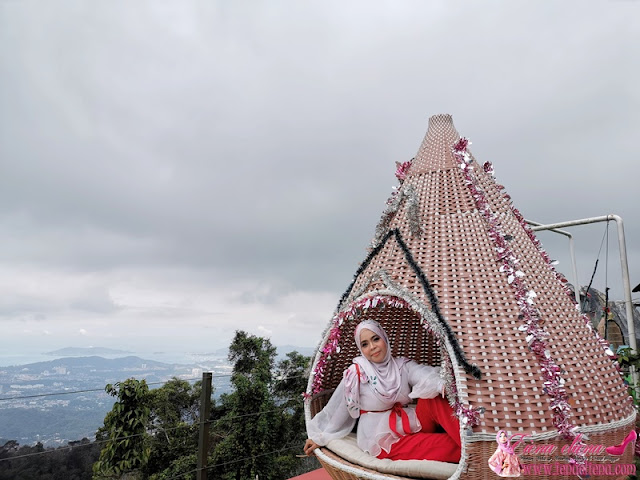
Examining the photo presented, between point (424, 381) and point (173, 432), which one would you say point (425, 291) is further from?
point (173, 432)

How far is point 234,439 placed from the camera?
23.1 feet

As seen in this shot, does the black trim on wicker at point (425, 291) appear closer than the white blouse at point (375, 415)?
Yes

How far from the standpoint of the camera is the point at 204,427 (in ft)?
13.5

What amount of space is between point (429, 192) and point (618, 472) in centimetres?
235

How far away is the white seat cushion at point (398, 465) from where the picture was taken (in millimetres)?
2787

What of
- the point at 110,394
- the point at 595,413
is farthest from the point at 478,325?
the point at 110,394

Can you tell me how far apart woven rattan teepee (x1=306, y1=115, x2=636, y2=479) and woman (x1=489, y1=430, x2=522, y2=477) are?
6 cm

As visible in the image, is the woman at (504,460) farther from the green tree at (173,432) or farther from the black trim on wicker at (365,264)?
the green tree at (173,432)

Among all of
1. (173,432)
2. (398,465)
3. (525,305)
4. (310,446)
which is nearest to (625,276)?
(525,305)

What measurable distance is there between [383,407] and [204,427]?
178 cm

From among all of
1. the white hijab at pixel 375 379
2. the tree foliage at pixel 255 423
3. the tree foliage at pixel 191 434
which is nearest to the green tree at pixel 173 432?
the tree foliage at pixel 191 434

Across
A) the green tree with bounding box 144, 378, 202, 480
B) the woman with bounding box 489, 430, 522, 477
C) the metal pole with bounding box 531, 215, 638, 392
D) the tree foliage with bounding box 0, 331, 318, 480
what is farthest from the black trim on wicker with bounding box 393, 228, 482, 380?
the green tree with bounding box 144, 378, 202, 480

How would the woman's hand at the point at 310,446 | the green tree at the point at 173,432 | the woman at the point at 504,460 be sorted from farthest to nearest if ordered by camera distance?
the green tree at the point at 173,432, the woman's hand at the point at 310,446, the woman at the point at 504,460

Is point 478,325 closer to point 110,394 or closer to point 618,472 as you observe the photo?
point 618,472
